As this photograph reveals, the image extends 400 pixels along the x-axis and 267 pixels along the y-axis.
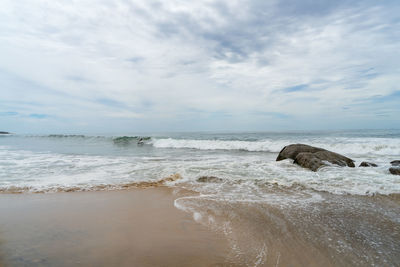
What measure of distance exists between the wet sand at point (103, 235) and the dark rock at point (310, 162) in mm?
5615

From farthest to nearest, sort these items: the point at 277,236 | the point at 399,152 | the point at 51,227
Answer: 1. the point at 399,152
2. the point at 51,227
3. the point at 277,236

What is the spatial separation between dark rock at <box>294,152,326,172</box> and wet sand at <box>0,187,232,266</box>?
18.4ft

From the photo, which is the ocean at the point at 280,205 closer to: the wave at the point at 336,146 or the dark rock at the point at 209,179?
the dark rock at the point at 209,179

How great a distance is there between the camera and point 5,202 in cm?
410

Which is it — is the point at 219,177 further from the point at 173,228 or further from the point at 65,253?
the point at 65,253

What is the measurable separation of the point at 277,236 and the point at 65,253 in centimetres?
255

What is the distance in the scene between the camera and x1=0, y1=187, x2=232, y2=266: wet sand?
2.17 m

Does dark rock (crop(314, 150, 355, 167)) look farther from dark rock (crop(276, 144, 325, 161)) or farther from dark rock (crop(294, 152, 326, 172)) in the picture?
dark rock (crop(276, 144, 325, 161))

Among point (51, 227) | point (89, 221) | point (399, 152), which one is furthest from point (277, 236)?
point (399, 152)

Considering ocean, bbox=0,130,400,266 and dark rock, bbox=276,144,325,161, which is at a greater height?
dark rock, bbox=276,144,325,161

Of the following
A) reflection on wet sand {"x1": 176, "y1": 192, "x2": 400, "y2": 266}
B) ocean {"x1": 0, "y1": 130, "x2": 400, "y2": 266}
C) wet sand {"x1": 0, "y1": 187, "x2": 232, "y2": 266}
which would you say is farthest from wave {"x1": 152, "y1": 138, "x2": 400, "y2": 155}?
wet sand {"x1": 0, "y1": 187, "x2": 232, "y2": 266}

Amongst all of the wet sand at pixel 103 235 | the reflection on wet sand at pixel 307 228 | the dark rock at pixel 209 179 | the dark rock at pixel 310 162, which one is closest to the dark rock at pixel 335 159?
the dark rock at pixel 310 162

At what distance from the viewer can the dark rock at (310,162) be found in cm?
718

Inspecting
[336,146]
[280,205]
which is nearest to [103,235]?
[280,205]
